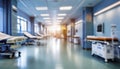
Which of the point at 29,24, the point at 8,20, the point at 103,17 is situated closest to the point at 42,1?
the point at 8,20

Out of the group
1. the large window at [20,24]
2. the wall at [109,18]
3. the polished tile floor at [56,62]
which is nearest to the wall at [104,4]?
the wall at [109,18]

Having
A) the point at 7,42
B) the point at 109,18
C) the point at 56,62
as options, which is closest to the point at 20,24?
the point at 7,42

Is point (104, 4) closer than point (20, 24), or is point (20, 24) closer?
point (104, 4)

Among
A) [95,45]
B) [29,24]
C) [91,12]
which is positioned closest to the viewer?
[95,45]

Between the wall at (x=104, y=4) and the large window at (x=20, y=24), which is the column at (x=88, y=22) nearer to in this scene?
the wall at (x=104, y=4)

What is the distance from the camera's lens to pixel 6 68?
4496 mm

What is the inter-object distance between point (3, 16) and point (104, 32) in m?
5.71

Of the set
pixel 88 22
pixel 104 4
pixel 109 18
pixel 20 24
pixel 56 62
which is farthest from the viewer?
pixel 20 24

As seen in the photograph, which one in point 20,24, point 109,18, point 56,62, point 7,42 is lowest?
point 56,62

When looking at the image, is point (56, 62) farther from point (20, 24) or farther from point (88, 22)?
point (20, 24)

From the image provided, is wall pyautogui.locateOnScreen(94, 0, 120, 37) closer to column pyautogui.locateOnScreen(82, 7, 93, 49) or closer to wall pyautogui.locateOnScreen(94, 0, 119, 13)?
wall pyautogui.locateOnScreen(94, 0, 119, 13)

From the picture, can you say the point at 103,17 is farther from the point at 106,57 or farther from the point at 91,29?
the point at 106,57

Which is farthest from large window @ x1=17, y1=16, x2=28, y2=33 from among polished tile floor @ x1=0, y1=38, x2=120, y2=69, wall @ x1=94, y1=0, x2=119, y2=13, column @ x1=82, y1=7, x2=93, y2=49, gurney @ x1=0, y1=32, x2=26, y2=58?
wall @ x1=94, y1=0, x2=119, y2=13

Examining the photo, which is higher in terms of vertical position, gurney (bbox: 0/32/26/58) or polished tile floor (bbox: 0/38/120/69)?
gurney (bbox: 0/32/26/58)
